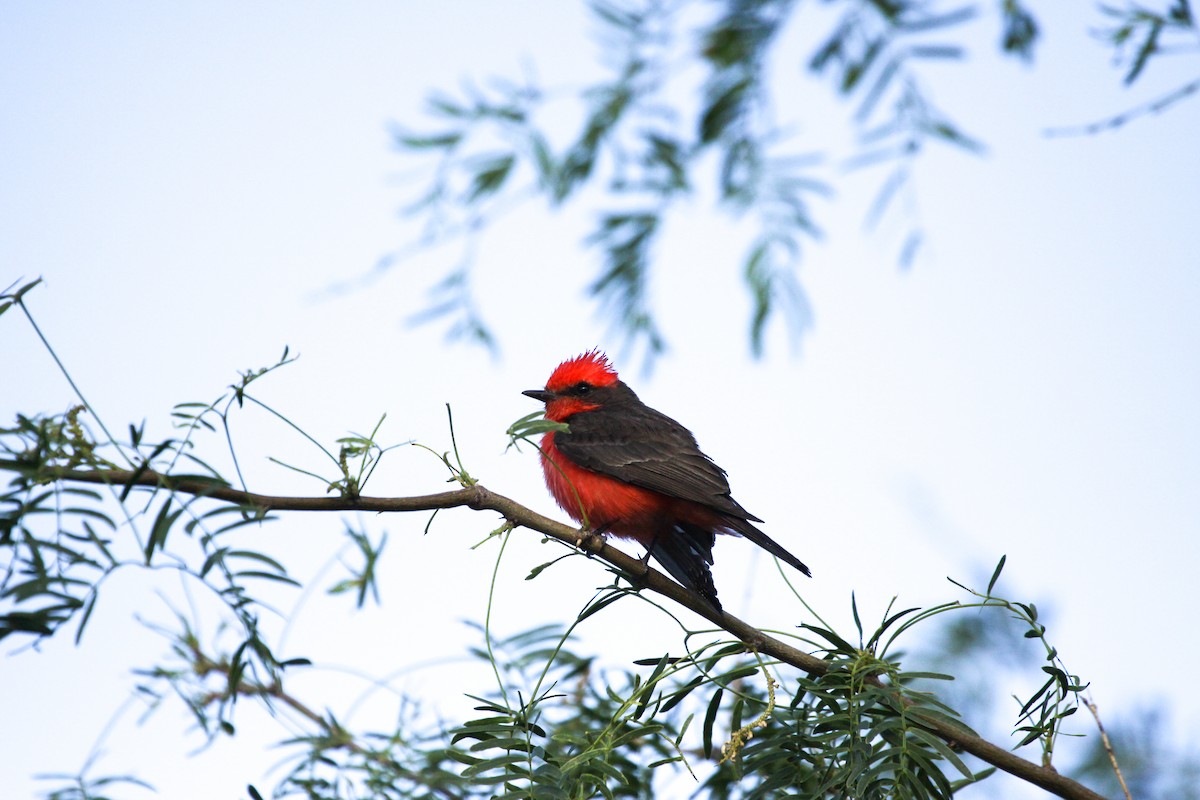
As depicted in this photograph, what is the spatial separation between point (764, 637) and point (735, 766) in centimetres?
31

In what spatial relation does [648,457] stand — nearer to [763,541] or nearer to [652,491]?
[652,491]

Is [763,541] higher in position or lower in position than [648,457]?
lower

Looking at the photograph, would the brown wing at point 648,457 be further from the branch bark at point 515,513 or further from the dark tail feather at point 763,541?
the branch bark at point 515,513

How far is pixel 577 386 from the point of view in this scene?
223 inches

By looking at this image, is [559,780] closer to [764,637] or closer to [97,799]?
[764,637]

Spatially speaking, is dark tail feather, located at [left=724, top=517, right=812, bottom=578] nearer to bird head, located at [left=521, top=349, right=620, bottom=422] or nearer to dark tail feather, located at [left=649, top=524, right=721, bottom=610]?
dark tail feather, located at [left=649, top=524, right=721, bottom=610]

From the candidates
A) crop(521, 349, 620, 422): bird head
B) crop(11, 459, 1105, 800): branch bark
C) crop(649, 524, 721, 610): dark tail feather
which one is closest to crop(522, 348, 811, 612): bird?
crop(649, 524, 721, 610): dark tail feather

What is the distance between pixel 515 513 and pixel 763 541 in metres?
1.56

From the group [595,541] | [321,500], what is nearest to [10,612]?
[321,500]

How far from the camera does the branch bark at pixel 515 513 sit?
6.10ft

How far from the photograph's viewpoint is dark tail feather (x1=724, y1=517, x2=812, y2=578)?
3.38m

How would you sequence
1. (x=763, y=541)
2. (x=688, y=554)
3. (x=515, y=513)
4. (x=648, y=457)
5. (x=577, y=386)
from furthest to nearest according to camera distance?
1. (x=577, y=386)
2. (x=648, y=457)
3. (x=688, y=554)
4. (x=763, y=541)
5. (x=515, y=513)

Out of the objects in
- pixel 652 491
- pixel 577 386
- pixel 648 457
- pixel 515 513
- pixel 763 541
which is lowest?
pixel 515 513

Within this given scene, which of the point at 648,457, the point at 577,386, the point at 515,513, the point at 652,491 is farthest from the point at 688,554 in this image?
the point at 515,513
